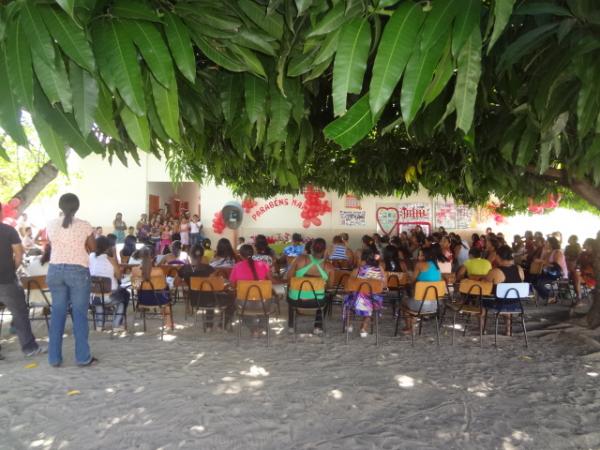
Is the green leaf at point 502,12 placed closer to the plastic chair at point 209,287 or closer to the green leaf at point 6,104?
the green leaf at point 6,104

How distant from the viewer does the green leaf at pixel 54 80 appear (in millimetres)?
1072

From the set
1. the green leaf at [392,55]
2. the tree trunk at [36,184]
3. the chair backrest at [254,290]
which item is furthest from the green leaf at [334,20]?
the tree trunk at [36,184]

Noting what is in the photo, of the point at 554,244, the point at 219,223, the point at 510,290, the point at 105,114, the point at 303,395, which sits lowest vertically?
the point at 303,395

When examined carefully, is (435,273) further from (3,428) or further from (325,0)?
(325,0)

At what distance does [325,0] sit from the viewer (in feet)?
4.05

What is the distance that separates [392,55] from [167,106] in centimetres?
63

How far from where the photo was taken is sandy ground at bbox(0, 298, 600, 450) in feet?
10.5

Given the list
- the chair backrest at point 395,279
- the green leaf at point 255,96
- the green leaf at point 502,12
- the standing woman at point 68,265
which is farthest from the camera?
the chair backrest at point 395,279

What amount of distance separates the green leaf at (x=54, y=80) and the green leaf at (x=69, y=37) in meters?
0.05

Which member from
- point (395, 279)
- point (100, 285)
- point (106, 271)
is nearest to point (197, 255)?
point (106, 271)

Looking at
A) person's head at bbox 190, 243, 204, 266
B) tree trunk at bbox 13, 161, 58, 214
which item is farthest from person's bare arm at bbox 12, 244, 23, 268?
person's head at bbox 190, 243, 204, 266

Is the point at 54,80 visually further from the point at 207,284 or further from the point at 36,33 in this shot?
the point at 207,284

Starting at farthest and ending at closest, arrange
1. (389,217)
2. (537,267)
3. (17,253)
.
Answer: (389,217)
(537,267)
(17,253)

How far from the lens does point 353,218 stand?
1636 centimetres
